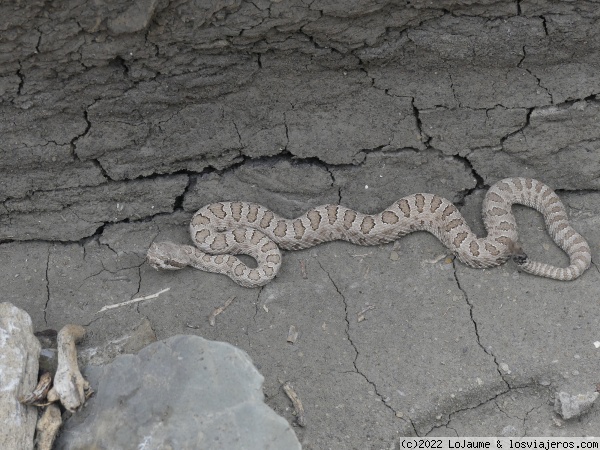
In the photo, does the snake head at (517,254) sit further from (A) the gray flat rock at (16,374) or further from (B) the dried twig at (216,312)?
(A) the gray flat rock at (16,374)

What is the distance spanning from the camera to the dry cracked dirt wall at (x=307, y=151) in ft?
16.0

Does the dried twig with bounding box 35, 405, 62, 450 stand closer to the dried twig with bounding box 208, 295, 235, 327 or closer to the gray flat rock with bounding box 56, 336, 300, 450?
the gray flat rock with bounding box 56, 336, 300, 450

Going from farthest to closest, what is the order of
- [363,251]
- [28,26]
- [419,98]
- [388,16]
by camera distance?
1. [363,251]
2. [419,98]
3. [388,16]
4. [28,26]

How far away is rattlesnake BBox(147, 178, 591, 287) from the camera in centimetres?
567

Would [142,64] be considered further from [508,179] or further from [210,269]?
[508,179]

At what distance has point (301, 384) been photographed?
16.5 feet

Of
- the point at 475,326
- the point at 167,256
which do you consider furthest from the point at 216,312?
the point at 475,326

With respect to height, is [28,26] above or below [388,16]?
above

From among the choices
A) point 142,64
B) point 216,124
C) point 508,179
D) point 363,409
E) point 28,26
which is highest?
point 28,26

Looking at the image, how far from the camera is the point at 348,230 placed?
590cm

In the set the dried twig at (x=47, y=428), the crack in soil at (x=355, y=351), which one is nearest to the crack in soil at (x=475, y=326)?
the crack in soil at (x=355, y=351)

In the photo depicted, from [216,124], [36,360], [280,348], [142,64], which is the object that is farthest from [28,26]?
[280,348]

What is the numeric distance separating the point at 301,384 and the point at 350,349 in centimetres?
44

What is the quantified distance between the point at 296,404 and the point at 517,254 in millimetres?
1889
